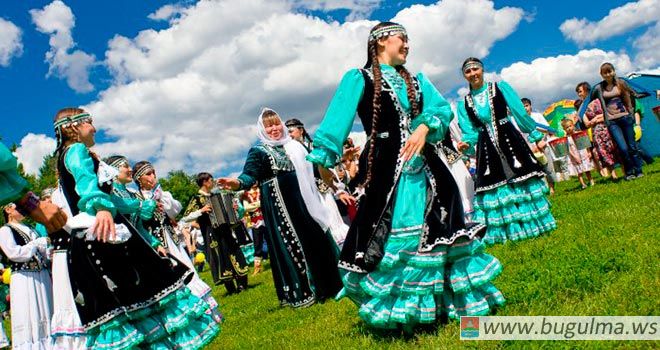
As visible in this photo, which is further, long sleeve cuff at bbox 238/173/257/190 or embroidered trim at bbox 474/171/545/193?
embroidered trim at bbox 474/171/545/193

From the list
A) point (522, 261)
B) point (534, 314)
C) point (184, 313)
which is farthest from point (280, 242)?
point (534, 314)

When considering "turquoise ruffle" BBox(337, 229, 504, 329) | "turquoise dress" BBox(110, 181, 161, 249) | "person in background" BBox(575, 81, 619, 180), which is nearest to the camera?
"turquoise ruffle" BBox(337, 229, 504, 329)

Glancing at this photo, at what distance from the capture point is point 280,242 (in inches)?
277

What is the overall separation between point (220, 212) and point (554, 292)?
7714 mm

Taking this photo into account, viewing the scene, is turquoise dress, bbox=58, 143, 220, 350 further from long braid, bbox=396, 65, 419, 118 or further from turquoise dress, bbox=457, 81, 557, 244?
turquoise dress, bbox=457, 81, 557, 244

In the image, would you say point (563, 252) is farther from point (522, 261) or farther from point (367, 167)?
point (367, 167)

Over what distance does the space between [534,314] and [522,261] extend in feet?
6.29

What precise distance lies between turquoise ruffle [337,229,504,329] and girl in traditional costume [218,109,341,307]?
299 centimetres

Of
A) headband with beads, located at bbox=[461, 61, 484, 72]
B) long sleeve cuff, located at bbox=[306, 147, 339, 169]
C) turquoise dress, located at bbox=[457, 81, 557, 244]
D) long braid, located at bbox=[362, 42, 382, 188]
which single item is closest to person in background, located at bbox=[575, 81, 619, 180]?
turquoise dress, located at bbox=[457, 81, 557, 244]

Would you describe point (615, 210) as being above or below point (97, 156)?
below

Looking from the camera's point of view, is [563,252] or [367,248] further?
[563,252]

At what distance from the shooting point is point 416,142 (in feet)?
12.0

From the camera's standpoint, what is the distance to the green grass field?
11.3 ft

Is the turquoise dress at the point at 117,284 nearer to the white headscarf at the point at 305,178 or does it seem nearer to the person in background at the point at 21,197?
the person in background at the point at 21,197
